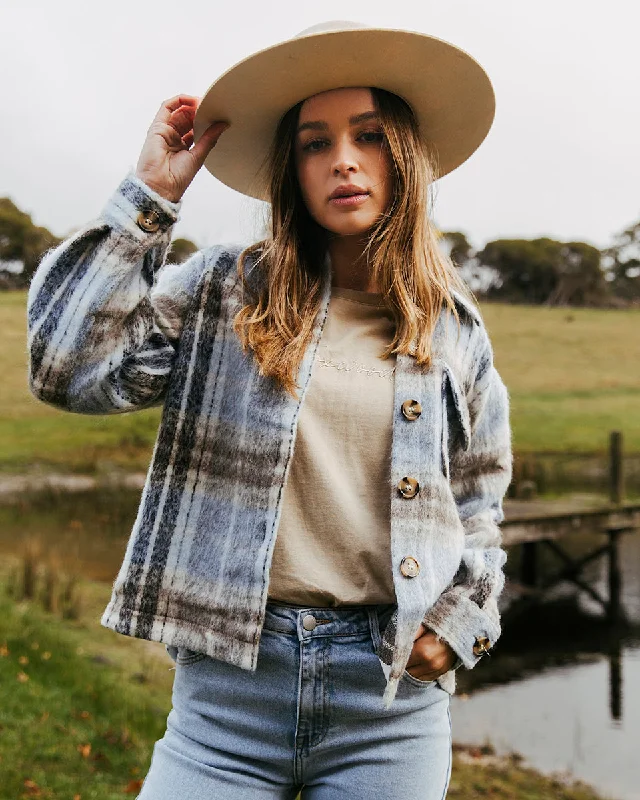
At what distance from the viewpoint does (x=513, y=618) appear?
42.3 ft

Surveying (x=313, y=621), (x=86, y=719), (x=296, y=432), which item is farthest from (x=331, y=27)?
(x=86, y=719)

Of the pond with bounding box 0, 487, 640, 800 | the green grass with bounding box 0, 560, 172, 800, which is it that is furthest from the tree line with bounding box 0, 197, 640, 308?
the green grass with bounding box 0, 560, 172, 800

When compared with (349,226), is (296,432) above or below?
below

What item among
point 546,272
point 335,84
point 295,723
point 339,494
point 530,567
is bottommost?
point 530,567

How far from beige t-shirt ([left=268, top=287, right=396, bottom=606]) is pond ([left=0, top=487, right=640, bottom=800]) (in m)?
6.82

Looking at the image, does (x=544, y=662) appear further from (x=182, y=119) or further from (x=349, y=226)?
(x=182, y=119)

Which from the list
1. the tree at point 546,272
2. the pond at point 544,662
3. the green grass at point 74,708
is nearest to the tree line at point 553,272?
the tree at point 546,272

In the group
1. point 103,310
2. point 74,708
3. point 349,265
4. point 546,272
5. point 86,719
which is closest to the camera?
point 103,310

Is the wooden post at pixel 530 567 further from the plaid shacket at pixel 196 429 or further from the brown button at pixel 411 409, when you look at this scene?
the brown button at pixel 411 409

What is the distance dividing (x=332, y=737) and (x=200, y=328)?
2.68 feet

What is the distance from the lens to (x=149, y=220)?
1717mm

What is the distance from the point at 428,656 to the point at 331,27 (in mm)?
1269

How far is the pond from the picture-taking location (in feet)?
28.3

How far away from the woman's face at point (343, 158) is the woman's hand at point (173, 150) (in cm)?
21
